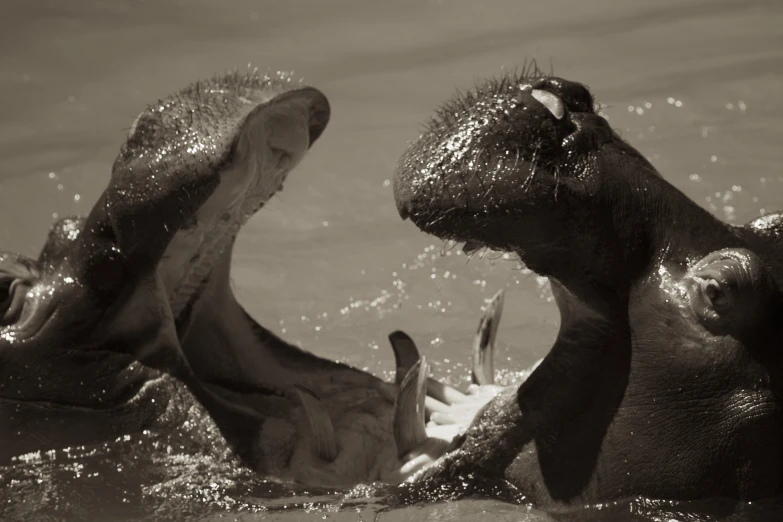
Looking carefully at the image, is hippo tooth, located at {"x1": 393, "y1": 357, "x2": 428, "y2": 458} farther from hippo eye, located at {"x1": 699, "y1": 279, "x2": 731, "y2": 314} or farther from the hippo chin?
hippo eye, located at {"x1": 699, "y1": 279, "x2": 731, "y2": 314}

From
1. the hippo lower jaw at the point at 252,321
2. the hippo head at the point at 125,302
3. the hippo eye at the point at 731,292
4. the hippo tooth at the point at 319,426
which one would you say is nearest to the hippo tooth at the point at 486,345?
the hippo lower jaw at the point at 252,321

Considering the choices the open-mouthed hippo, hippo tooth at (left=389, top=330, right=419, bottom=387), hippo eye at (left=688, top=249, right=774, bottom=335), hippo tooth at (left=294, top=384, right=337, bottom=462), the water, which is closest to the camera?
hippo eye at (left=688, top=249, right=774, bottom=335)

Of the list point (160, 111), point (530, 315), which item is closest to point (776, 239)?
point (160, 111)

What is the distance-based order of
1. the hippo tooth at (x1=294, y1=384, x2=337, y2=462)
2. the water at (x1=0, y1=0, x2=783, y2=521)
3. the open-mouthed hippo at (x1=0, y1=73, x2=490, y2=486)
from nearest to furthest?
the open-mouthed hippo at (x1=0, y1=73, x2=490, y2=486), the hippo tooth at (x1=294, y1=384, x2=337, y2=462), the water at (x1=0, y1=0, x2=783, y2=521)

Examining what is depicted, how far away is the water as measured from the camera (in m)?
6.00

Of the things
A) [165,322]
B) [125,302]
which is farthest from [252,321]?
[125,302]

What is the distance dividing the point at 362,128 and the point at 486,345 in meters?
4.84

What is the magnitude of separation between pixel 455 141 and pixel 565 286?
522 mm

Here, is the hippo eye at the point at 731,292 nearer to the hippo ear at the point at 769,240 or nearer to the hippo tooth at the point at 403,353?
the hippo ear at the point at 769,240

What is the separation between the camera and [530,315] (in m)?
6.70

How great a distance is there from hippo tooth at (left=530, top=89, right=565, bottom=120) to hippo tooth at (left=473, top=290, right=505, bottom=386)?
1.24 metres

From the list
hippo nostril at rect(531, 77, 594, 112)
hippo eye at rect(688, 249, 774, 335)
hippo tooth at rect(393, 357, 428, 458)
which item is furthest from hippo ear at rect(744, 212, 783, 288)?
hippo tooth at rect(393, 357, 428, 458)

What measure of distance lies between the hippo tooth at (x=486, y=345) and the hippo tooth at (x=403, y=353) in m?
0.24

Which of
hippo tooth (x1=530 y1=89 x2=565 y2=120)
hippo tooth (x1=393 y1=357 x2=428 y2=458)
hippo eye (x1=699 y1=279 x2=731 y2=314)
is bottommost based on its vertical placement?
hippo tooth (x1=393 y1=357 x2=428 y2=458)
